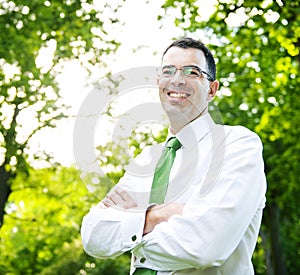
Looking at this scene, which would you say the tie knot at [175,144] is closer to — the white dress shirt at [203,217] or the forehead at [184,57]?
the white dress shirt at [203,217]

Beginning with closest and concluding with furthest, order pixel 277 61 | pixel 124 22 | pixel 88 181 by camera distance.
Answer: pixel 88 181 < pixel 277 61 < pixel 124 22

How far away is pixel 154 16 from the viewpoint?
11.1m

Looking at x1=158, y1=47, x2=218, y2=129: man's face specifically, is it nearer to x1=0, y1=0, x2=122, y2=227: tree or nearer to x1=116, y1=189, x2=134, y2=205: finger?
x1=116, y1=189, x2=134, y2=205: finger

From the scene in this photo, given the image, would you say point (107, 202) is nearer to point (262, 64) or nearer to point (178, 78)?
point (178, 78)

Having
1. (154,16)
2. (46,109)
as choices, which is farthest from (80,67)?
(154,16)

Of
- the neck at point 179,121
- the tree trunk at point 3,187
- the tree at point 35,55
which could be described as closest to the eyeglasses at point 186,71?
the neck at point 179,121

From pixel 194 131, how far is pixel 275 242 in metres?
19.9

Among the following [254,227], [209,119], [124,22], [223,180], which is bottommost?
[254,227]

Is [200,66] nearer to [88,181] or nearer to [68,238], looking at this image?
[88,181]

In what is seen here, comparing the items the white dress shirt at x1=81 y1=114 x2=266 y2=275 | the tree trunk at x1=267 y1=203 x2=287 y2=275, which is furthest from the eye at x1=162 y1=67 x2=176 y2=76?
the tree trunk at x1=267 y1=203 x2=287 y2=275

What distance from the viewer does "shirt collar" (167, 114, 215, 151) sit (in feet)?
10.4

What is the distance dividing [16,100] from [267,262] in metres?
14.9

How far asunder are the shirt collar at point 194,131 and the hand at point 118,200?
46cm

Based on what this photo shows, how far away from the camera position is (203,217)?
107 inches
